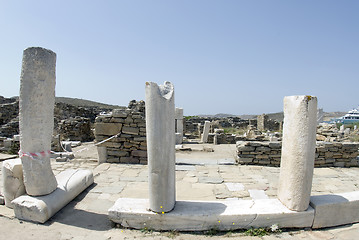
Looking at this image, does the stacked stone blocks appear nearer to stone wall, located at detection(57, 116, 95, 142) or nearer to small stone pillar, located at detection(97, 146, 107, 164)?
small stone pillar, located at detection(97, 146, 107, 164)

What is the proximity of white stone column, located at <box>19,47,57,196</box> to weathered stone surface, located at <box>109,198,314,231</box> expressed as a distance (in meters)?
1.25

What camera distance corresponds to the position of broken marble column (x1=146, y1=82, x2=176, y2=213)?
102 inches

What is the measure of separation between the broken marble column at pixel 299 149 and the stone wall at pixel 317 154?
3536mm

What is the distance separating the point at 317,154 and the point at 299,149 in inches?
177

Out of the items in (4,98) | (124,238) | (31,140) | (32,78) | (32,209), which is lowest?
(124,238)

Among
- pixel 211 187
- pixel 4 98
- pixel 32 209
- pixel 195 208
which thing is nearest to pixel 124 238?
pixel 195 208

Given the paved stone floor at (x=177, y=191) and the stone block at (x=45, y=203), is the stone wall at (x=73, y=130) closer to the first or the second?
the paved stone floor at (x=177, y=191)

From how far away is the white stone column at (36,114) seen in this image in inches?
114

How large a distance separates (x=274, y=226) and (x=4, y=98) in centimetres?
2705

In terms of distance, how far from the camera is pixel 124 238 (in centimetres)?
262

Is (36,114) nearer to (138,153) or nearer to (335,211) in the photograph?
(138,153)

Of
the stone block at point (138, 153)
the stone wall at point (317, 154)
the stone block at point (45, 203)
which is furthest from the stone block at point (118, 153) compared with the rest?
the stone wall at point (317, 154)

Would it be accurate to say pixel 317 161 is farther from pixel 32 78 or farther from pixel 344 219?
pixel 32 78

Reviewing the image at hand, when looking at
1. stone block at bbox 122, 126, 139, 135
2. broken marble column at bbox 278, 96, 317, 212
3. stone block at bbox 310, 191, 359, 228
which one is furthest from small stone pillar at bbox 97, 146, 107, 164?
stone block at bbox 310, 191, 359, 228
